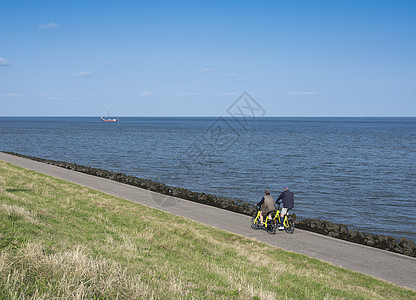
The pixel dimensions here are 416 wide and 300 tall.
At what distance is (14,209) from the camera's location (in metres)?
9.91

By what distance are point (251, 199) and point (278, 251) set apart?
1230 cm

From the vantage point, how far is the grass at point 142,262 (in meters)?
5.29

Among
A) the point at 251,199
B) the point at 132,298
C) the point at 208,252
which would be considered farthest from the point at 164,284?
the point at 251,199

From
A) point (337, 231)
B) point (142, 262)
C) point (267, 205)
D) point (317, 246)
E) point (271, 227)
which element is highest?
point (142, 262)

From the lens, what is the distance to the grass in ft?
17.4

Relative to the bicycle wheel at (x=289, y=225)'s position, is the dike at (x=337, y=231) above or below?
below

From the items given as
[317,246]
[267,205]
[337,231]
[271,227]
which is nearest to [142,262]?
[317,246]

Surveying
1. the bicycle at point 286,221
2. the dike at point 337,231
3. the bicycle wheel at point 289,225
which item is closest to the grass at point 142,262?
the bicycle at point 286,221

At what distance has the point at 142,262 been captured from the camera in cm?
733

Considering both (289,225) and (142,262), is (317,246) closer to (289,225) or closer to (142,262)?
(289,225)

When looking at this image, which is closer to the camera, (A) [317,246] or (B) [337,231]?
(A) [317,246]

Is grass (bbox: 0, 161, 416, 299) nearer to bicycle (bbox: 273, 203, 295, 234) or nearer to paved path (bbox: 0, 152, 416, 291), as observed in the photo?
paved path (bbox: 0, 152, 416, 291)

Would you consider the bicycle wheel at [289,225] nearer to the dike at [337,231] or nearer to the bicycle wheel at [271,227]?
the bicycle wheel at [271,227]

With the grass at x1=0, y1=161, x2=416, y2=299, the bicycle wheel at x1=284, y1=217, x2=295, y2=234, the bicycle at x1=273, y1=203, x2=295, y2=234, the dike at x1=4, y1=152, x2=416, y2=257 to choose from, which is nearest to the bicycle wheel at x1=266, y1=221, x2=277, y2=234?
the bicycle at x1=273, y1=203, x2=295, y2=234
